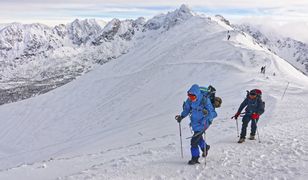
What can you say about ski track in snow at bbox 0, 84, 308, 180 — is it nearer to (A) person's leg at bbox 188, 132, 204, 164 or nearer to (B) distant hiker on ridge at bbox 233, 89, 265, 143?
(A) person's leg at bbox 188, 132, 204, 164

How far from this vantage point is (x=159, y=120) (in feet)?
140

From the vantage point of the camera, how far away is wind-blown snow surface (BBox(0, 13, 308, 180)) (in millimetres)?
13375

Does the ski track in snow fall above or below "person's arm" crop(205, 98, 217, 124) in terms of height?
below

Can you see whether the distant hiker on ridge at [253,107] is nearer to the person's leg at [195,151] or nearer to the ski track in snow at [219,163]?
the ski track in snow at [219,163]

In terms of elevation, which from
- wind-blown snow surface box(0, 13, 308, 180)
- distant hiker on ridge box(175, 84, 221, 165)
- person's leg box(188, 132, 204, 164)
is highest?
distant hiker on ridge box(175, 84, 221, 165)

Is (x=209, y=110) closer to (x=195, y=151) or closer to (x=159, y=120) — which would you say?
(x=195, y=151)

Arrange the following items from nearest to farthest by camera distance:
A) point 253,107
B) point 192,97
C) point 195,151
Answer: point 192,97
point 195,151
point 253,107

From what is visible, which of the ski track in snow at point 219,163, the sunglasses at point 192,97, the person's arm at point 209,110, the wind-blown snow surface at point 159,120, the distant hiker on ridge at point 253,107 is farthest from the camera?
the distant hiker on ridge at point 253,107

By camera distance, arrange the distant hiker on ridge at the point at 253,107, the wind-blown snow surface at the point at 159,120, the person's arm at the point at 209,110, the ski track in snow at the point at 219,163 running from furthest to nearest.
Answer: the distant hiker on ridge at the point at 253,107 → the wind-blown snow surface at the point at 159,120 → the person's arm at the point at 209,110 → the ski track in snow at the point at 219,163

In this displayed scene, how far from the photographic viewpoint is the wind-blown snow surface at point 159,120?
13.4 m

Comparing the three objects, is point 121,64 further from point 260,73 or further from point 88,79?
point 260,73

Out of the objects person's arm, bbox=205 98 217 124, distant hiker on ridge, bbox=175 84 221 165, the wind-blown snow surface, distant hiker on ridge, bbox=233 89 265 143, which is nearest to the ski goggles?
distant hiker on ridge, bbox=175 84 221 165

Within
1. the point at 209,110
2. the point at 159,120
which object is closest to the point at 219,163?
the point at 209,110

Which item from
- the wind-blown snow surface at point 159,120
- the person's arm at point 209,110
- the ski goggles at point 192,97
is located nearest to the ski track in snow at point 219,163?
the wind-blown snow surface at point 159,120
